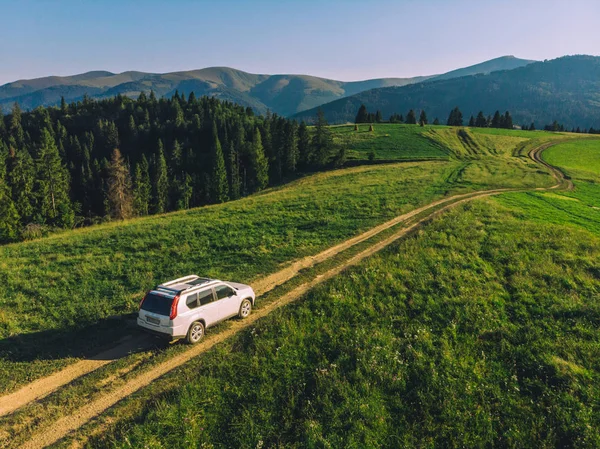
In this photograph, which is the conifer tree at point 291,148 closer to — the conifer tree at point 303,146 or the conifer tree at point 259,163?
the conifer tree at point 303,146

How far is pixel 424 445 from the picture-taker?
9.41 metres

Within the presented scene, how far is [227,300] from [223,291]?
0.42 m

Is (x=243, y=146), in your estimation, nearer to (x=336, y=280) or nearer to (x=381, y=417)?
(x=336, y=280)

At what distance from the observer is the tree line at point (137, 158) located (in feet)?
226

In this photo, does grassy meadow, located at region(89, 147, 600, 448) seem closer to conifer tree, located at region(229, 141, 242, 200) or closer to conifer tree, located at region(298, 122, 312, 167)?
conifer tree, located at region(298, 122, 312, 167)

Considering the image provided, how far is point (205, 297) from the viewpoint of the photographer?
549 inches

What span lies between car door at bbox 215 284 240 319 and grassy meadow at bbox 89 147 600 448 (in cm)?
157

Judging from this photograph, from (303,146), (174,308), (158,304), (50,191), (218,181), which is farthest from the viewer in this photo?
(303,146)

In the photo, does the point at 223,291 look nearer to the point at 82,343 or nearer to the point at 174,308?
the point at 174,308

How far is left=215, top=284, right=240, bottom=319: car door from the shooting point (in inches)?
568

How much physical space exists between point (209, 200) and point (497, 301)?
8734cm

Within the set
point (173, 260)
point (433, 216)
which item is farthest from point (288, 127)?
point (173, 260)

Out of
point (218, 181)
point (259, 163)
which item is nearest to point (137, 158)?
point (218, 181)

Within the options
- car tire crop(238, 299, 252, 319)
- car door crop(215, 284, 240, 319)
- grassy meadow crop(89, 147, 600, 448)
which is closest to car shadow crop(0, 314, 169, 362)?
car door crop(215, 284, 240, 319)
